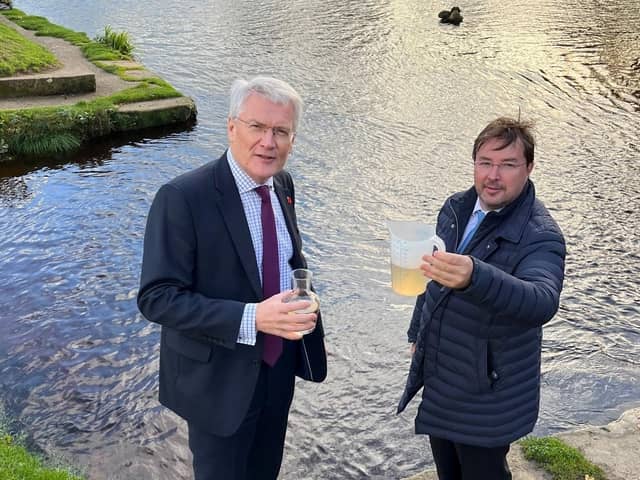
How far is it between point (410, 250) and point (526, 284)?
468 mm

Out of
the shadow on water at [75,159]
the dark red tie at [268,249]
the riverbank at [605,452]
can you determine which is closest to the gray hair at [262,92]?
the dark red tie at [268,249]

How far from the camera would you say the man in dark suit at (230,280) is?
2.62 metres

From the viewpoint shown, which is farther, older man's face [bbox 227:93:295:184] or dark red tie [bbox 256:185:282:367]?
dark red tie [bbox 256:185:282:367]

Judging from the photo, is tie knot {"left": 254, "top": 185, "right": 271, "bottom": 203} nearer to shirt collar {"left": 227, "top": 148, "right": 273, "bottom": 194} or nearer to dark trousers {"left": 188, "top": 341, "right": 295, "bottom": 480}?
shirt collar {"left": 227, "top": 148, "right": 273, "bottom": 194}

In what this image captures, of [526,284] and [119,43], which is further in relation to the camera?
Result: [119,43]

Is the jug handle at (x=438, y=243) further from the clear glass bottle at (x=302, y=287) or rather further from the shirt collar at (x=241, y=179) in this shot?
the shirt collar at (x=241, y=179)

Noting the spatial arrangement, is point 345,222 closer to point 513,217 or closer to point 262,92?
point 513,217

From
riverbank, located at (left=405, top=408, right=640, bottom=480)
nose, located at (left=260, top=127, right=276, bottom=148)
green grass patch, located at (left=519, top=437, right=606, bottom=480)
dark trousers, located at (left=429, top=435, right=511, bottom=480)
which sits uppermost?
nose, located at (left=260, top=127, right=276, bottom=148)

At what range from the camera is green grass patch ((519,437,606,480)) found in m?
4.02

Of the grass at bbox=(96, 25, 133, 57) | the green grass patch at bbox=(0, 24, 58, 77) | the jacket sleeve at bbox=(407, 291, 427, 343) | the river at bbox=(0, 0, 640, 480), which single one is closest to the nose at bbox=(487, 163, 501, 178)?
the jacket sleeve at bbox=(407, 291, 427, 343)

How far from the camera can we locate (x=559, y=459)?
412 cm

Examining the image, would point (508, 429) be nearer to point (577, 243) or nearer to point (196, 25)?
point (577, 243)

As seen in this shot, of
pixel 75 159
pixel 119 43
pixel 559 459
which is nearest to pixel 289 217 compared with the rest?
pixel 559 459

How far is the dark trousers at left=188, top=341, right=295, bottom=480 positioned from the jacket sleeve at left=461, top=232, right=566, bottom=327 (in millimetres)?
1028
